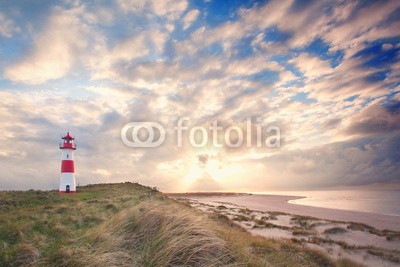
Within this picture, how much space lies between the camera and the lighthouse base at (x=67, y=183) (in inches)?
1297

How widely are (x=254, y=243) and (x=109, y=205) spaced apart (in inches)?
451

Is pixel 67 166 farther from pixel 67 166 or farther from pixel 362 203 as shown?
pixel 362 203

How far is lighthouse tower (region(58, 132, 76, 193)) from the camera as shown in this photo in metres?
33.2

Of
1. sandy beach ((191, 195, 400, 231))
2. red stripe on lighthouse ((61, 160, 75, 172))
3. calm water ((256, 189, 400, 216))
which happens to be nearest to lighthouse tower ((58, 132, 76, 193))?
red stripe on lighthouse ((61, 160, 75, 172))

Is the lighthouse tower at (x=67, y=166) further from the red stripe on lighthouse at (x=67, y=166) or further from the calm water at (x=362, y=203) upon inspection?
the calm water at (x=362, y=203)

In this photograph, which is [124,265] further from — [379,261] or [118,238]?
[379,261]

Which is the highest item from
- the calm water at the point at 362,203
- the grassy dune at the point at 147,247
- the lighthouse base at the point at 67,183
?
the lighthouse base at the point at 67,183

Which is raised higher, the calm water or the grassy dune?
the grassy dune

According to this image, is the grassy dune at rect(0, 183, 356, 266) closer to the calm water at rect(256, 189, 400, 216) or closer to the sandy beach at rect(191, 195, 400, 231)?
the sandy beach at rect(191, 195, 400, 231)

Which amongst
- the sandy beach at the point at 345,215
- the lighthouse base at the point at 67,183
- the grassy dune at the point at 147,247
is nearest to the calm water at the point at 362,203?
the sandy beach at the point at 345,215

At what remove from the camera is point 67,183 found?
33.3 metres

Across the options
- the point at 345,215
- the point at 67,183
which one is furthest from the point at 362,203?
the point at 67,183

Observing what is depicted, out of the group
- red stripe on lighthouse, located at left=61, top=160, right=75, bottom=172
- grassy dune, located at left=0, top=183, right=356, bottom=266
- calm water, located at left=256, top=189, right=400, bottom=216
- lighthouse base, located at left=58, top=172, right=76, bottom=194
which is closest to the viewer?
grassy dune, located at left=0, top=183, right=356, bottom=266

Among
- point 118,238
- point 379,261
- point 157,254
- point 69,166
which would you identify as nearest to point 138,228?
point 118,238
